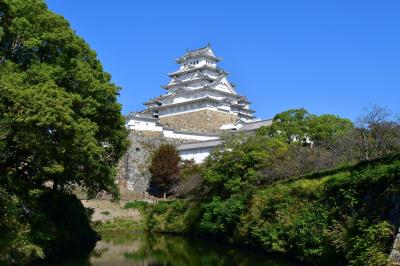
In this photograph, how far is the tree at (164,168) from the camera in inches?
1751

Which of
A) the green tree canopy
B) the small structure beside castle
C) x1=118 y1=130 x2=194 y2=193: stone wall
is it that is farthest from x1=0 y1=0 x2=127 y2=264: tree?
the small structure beside castle

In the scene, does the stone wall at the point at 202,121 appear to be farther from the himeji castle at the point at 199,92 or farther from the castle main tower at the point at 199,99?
the himeji castle at the point at 199,92

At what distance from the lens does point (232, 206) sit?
26.9 metres

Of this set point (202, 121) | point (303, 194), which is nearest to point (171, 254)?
point (303, 194)

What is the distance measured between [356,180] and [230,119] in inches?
1673

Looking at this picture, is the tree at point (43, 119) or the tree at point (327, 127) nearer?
the tree at point (43, 119)

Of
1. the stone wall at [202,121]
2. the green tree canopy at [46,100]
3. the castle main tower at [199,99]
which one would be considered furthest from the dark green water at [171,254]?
the castle main tower at [199,99]

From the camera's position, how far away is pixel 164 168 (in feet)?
146

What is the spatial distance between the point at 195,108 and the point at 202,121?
2499 millimetres

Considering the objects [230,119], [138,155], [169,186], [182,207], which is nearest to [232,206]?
[182,207]

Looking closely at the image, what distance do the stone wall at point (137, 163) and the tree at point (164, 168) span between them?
1185 millimetres

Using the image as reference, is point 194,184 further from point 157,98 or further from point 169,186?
point 157,98

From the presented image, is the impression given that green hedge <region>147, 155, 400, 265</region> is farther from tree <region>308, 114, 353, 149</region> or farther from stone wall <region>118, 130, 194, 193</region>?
stone wall <region>118, 130, 194, 193</region>

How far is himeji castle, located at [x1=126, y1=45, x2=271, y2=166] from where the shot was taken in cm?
5153
